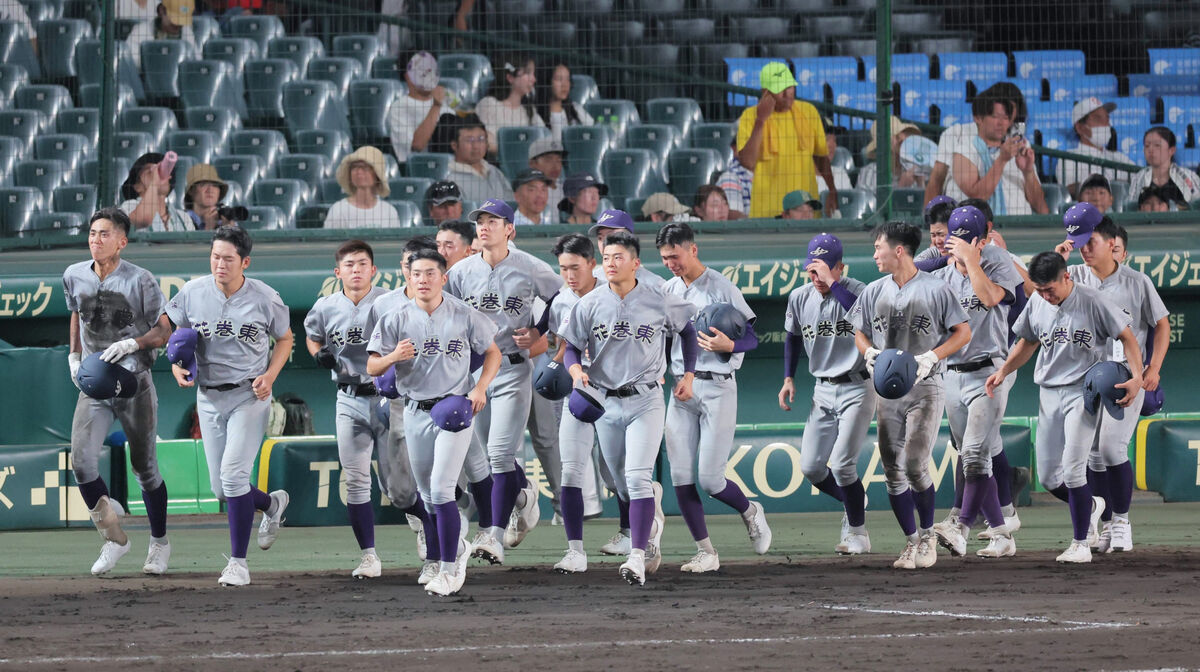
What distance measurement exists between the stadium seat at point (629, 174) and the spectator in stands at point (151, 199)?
3.46 m

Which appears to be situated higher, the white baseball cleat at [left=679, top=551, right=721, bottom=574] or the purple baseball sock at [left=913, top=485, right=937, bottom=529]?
the purple baseball sock at [left=913, top=485, right=937, bottom=529]

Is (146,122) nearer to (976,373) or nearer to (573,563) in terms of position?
(573,563)

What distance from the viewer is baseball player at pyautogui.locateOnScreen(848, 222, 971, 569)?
323 inches

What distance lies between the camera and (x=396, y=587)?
7719mm

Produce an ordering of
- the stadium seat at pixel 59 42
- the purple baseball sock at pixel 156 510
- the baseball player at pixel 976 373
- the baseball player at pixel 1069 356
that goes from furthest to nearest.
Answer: the stadium seat at pixel 59 42 → the baseball player at pixel 976 373 → the purple baseball sock at pixel 156 510 → the baseball player at pixel 1069 356

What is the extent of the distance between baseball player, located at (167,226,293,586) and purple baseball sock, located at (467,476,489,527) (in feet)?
3.79

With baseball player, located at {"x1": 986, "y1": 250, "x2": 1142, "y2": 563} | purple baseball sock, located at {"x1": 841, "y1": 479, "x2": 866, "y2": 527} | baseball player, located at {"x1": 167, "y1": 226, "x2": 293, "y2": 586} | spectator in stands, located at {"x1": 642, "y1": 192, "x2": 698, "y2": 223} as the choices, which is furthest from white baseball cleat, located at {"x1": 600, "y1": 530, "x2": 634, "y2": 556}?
spectator in stands, located at {"x1": 642, "y1": 192, "x2": 698, "y2": 223}

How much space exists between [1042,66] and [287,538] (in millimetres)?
7265

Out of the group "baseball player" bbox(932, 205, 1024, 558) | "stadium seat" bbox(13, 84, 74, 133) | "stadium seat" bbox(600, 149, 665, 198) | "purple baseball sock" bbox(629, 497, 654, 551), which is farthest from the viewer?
"stadium seat" bbox(13, 84, 74, 133)

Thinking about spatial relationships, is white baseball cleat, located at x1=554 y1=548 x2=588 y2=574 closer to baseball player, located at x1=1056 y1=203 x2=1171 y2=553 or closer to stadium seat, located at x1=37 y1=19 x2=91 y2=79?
baseball player, located at x1=1056 y1=203 x2=1171 y2=553

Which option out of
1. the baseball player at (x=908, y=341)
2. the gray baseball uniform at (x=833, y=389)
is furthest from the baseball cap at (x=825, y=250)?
the baseball player at (x=908, y=341)

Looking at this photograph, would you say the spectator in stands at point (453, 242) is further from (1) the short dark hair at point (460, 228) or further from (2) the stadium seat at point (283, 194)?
(2) the stadium seat at point (283, 194)

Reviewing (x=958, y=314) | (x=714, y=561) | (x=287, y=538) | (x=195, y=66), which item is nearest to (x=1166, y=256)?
(x=958, y=314)

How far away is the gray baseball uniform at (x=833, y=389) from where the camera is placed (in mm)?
8633
